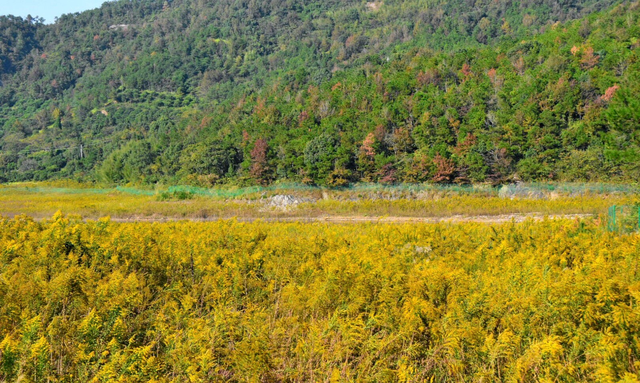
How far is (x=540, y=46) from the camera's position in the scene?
54781mm

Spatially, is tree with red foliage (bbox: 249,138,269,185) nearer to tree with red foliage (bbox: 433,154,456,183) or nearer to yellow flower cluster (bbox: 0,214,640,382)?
tree with red foliage (bbox: 433,154,456,183)

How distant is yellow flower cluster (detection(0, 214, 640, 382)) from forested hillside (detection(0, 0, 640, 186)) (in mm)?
14902

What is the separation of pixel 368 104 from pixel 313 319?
51.6m

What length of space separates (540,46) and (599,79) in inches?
515

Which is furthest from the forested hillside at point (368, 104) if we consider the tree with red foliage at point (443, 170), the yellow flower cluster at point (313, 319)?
the yellow flower cluster at point (313, 319)

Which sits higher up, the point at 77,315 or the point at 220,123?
the point at 220,123

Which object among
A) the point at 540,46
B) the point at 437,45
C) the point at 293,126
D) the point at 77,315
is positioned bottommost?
the point at 77,315

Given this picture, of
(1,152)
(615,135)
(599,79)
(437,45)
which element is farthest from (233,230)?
(1,152)

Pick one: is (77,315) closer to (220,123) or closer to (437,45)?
(220,123)

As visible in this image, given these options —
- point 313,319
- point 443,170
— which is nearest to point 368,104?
point 443,170

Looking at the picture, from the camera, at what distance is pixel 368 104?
182 ft

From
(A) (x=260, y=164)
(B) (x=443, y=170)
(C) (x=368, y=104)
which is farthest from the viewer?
(C) (x=368, y=104)

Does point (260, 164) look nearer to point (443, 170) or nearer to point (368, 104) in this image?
point (368, 104)

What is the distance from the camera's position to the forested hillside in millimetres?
41031
